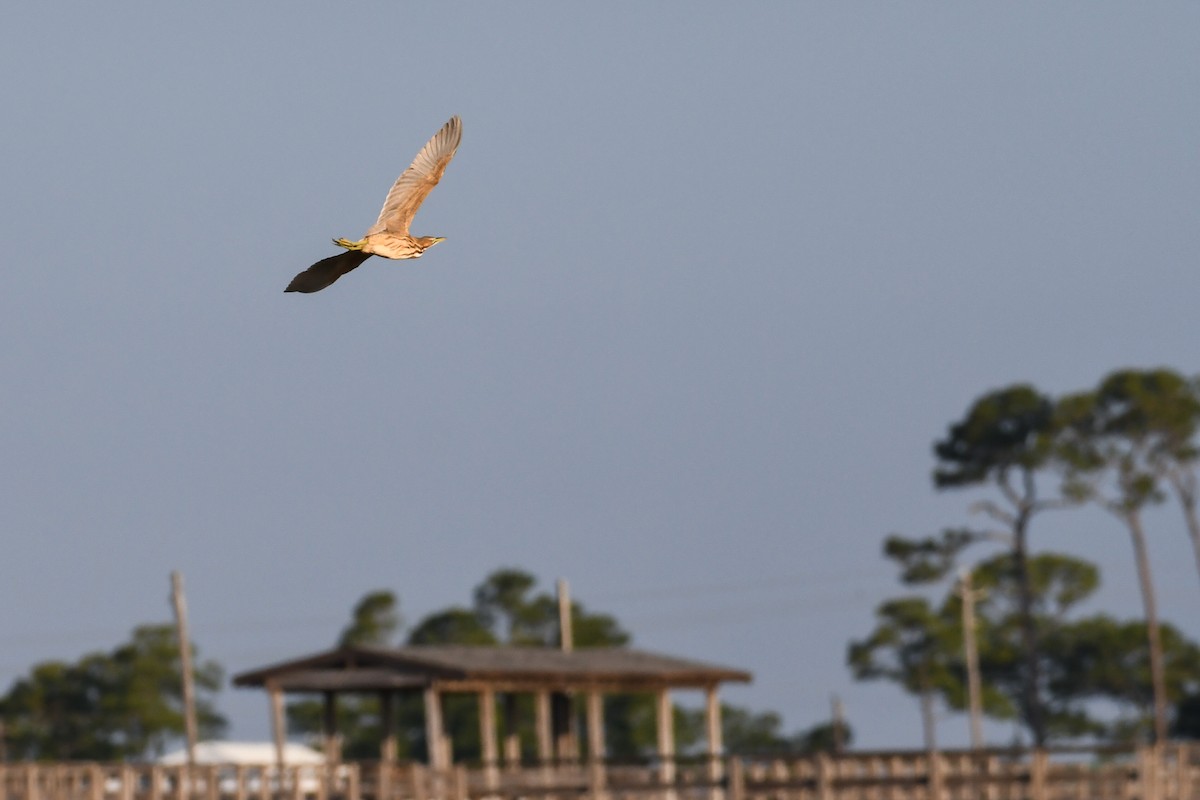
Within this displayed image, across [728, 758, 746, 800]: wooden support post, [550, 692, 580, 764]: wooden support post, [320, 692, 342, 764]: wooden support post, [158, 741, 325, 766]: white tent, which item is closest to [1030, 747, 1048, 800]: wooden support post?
[728, 758, 746, 800]: wooden support post

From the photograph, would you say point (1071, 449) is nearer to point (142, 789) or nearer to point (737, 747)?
point (737, 747)

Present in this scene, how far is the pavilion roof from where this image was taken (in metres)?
33.5

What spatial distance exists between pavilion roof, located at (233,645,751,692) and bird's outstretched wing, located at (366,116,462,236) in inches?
755

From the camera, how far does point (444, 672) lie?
33125mm

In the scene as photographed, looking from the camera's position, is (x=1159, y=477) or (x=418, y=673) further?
(x=1159, y=477)

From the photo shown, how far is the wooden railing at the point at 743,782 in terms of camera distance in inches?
984

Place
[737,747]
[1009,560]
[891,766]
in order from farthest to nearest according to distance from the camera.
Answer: [737,747] < [1009,560] < [891,766]

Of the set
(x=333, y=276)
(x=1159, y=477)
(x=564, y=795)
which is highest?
(x=1159, y=477)

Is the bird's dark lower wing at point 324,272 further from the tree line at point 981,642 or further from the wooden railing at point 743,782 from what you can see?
the tree line at point 981,642

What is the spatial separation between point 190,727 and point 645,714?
2172 cm

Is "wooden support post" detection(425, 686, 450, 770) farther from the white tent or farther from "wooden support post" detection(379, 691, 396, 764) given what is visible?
the white tent

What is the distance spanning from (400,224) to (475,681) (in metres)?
20.2

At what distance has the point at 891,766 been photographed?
2647cm

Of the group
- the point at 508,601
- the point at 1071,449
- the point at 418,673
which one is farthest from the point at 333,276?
the point at 1071,449
